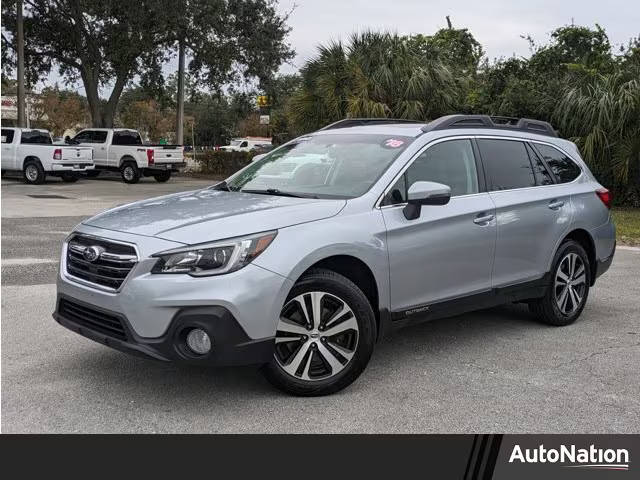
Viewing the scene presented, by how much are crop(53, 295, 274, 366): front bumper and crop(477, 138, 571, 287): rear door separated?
2.26 meters

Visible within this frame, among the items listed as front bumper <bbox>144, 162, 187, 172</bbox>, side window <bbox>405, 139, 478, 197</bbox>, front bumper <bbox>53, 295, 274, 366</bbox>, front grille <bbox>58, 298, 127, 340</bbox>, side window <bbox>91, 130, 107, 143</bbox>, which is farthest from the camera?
side window <bbox>91, 130, 107, 143</bbox>

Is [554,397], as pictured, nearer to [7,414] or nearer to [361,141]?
[361,141]

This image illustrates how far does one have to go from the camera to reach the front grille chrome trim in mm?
4117

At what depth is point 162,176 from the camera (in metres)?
26.8

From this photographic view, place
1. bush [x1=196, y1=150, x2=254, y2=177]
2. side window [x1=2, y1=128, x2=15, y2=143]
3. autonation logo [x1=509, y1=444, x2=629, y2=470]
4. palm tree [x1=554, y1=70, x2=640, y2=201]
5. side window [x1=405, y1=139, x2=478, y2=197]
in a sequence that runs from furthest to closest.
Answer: bush [x1=196, y1=150, x2=254, y2=177] → side window [x1=2, y1=128, x2=15, y2=143] → palm tree [x1=554, y1=70, x2=640, y2=201] → side window [x1=405, y1=139, x2=478, y2=197] → autonation logo [x1=509, y1=444, x2=629, y2=470]

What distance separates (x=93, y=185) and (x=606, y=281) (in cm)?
1938

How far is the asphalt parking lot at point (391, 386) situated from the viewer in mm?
4039

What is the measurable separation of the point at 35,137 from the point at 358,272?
73.6 ft

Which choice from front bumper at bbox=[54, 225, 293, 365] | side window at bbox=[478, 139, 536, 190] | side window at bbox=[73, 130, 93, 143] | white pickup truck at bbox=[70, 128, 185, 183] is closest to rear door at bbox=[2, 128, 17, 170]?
white pickup truck at bbox=[70, 128, 185, 183]

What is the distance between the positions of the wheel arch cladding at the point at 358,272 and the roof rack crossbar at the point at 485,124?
132 centimetres

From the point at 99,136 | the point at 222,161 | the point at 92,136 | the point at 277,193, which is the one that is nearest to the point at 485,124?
the point at 277,193

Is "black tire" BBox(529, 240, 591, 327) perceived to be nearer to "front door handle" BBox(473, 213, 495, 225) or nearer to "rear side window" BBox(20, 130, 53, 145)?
"front door handle" BBox(473, 213, 495, 225)

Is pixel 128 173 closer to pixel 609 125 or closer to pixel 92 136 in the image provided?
pixel 92 136

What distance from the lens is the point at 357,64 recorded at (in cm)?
1877
